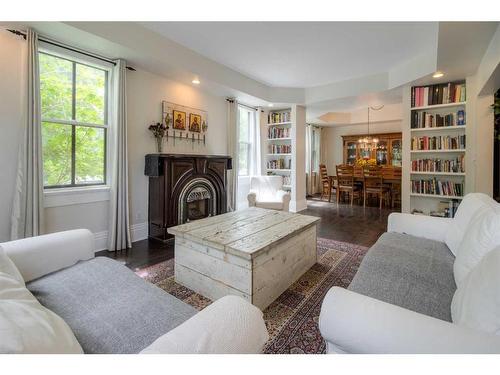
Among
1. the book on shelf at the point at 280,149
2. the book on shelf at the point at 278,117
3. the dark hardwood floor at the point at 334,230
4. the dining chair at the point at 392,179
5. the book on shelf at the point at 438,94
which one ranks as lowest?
the dark hardwood floor at the point at 334,230

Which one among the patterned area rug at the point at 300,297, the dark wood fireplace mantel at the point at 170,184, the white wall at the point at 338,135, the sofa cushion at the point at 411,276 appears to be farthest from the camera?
the white wall at the point at 338,135

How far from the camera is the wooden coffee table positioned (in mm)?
1711

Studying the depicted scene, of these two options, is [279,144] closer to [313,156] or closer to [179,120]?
[313,156]

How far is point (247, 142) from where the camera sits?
18.6ft

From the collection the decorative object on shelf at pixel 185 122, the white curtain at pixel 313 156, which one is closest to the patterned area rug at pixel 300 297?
the decorative object on shelf at pixel 185 122

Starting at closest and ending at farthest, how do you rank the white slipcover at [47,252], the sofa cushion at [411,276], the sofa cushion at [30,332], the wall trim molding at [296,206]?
the sofa cushion at [30,332] < the sofa cushion at [411,276] < the white slipcover at [47,252] < the wall trim molding at [296,206]

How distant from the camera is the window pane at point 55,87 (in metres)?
2.65

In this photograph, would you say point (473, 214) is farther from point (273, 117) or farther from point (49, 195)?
point (273, 117)

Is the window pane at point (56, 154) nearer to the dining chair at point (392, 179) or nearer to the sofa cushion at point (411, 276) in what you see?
the sofa cushion at point (411, 276)

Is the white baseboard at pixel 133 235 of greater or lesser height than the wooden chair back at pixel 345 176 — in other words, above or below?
below

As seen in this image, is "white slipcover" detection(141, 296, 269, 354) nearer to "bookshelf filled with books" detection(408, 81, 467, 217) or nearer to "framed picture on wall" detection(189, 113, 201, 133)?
"framed picture on wall" detection(189, 113, 201, 133)

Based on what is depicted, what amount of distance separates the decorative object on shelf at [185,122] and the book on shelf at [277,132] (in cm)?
202

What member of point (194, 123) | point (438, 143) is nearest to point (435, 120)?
point (438, 143)

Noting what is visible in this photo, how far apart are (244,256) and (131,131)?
8.72 feet
